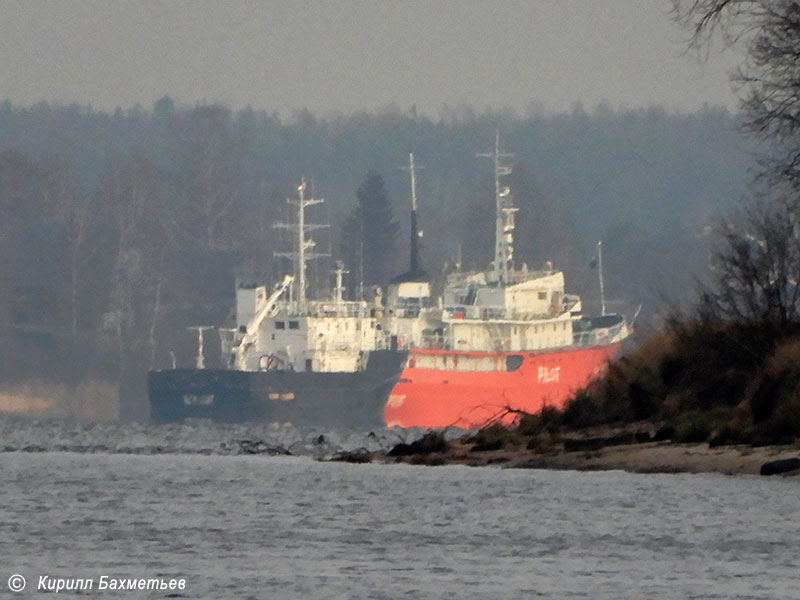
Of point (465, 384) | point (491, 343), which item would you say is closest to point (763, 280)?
point (465, 384)

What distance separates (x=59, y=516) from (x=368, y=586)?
6.45 metres

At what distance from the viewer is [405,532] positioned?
23.8m

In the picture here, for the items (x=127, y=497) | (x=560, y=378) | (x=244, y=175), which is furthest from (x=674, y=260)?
(x=127, y=497)

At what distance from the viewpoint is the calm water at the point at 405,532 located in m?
19.8

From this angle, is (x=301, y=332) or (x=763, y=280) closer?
(x=763, y=280)

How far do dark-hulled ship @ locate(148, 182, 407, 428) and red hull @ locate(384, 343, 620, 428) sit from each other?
731 millimetres

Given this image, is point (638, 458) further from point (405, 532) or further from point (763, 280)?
point (405, 532)

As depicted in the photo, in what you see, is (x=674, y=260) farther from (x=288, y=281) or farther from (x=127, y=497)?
(x=127, y=497)

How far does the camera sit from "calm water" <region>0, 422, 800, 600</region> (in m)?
19.8

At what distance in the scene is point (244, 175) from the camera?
134000 mm

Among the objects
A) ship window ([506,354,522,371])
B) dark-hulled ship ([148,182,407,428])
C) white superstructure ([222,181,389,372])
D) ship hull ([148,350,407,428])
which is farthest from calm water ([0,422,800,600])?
white superstructure ([222,181,389,372])

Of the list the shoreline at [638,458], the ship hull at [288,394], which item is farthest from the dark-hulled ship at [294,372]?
the shoreline at [638,458]

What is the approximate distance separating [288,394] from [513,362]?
8784mm

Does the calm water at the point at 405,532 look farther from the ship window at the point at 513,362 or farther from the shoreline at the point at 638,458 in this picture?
the ship window at the point at 513,362
